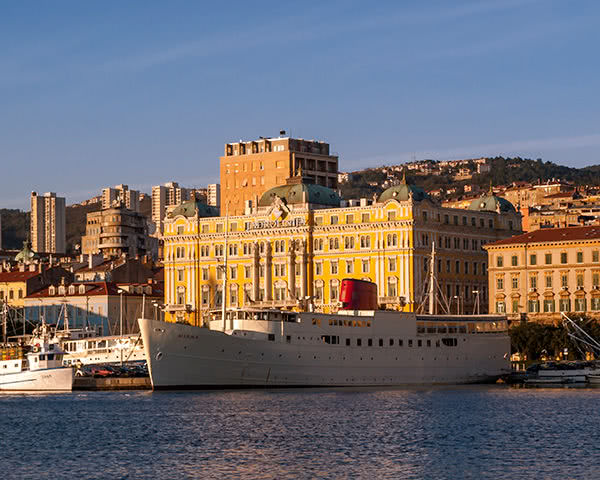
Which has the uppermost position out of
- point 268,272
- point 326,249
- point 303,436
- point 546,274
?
point 326,249

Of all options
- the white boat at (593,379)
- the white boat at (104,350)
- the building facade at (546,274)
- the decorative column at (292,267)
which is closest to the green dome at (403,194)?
the building facade at (546,274)

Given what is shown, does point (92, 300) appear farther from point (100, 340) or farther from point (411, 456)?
point (411, 456)

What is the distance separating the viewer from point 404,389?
121 metres

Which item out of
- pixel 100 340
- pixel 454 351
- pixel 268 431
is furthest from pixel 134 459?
pixel 100 340

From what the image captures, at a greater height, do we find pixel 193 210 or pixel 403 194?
pixel 193 210

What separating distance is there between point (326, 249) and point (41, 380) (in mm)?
53015

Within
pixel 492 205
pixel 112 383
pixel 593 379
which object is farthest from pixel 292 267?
pixel 593 379

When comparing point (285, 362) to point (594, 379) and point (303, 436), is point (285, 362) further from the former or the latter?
point (303, 436)

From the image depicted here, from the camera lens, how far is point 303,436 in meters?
79.2

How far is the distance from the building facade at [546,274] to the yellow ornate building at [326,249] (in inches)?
229

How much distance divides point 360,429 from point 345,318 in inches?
1532

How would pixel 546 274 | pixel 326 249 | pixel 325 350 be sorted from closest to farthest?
pixel 325 350 < pixel 546 274 < pixel 326 249

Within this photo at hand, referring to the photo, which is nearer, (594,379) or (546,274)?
(594,379)

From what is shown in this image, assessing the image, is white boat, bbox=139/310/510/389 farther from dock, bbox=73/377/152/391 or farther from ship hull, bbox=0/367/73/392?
ship hull, bbox=0/367/73/392
